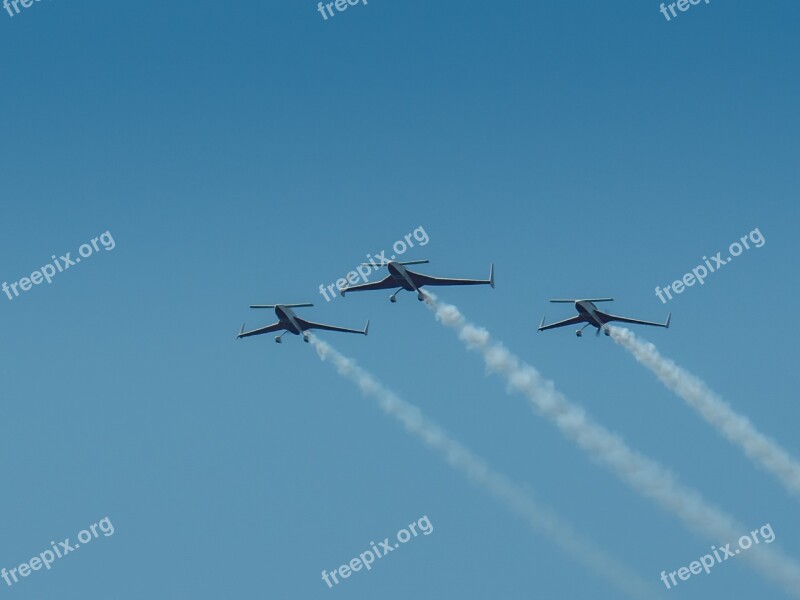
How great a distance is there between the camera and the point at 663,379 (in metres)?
157

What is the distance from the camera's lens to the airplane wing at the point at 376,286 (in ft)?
510

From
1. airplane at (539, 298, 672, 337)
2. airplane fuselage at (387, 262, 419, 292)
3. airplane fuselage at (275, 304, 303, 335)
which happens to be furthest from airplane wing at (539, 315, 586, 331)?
airplane fuselage at (275, 304, 303, 335)

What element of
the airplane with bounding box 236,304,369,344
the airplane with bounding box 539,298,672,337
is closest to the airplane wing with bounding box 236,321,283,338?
the airplane with bounding box 236,304,369,344

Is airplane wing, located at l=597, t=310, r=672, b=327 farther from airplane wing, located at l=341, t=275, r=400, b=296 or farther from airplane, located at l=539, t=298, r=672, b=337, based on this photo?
airplane wing, located at l=341, t=275, r=400, b=296

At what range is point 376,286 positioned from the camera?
157m

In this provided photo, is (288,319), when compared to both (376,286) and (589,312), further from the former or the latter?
(589,312)

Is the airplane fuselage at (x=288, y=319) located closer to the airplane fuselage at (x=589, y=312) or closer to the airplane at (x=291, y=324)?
the airplane at (x=291, y=324)

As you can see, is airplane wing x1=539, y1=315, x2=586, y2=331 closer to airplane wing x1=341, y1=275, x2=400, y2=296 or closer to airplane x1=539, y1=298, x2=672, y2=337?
airplane x1=539, y1=298, x2=672, y2=337

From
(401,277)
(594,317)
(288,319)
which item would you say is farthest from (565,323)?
(288,319)

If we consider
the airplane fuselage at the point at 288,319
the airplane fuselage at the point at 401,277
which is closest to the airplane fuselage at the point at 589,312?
the airplane fuselage at the point at 401,277

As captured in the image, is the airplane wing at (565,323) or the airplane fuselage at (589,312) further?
the airplane wing at (565,323)

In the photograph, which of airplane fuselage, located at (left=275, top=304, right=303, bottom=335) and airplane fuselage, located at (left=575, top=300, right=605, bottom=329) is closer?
airplane fuselage, located at (left=575, top=300, right=605, bottom=329)

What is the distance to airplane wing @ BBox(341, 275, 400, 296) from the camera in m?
156

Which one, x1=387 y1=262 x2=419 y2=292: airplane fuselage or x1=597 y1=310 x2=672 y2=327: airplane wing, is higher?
x1=387 y1=262 x2=419 y2=292: airplane fuselage
